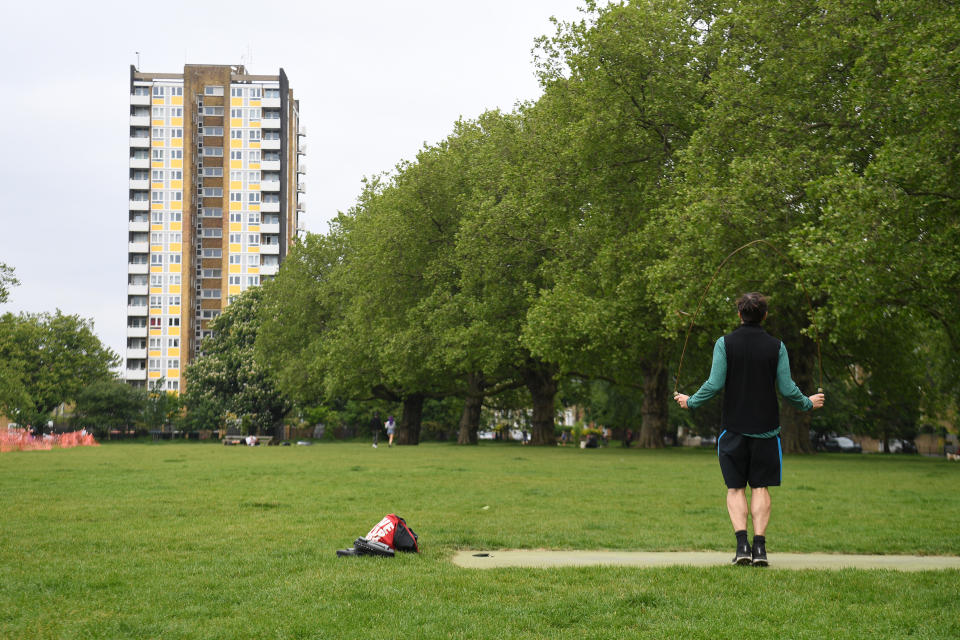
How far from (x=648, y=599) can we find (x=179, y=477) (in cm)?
1708

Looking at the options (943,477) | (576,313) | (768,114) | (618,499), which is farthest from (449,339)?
(618,499)

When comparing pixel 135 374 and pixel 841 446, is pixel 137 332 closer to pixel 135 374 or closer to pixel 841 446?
pixel 135 374

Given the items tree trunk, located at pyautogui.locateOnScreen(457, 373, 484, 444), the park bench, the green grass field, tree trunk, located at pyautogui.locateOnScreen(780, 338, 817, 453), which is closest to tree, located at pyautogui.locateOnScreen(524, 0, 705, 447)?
tree trunk, located at pyautogui.locateOnScreen(780, 338, 817, 453)

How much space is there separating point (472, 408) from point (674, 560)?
154 feet

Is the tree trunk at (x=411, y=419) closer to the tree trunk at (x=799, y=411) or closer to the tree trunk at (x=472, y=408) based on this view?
the tree trunk at (x=472, y=408)

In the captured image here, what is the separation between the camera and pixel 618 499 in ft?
55.1

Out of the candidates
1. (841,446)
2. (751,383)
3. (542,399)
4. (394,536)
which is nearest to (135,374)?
(841,446)

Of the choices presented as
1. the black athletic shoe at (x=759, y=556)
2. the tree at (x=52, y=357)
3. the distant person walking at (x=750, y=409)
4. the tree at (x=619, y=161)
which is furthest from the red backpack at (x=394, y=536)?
the tree at (x=52, y=357)

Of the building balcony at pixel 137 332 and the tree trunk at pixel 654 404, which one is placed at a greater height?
the building balcony at pixel 137 332

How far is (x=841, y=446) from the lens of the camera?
8856 cm

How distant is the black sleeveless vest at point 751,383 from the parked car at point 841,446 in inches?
2876

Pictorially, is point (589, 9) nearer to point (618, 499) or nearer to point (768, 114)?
point (768, 114)

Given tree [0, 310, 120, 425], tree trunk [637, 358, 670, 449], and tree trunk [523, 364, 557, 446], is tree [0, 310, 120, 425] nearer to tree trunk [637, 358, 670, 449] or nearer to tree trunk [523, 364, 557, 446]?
tree trunk [523, 364, 557, 446]

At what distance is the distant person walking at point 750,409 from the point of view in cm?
897
